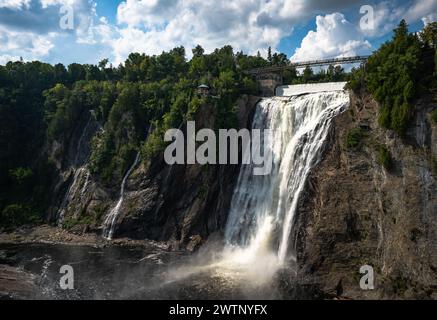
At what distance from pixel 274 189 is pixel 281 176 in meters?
1.62

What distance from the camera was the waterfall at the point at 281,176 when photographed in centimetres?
3831

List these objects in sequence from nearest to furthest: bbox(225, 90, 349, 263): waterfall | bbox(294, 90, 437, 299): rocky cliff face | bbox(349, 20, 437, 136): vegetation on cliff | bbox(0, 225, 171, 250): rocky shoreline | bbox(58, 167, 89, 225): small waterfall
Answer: bbox(294, 90, 437, 299): rocky cliff face → bbox(349, 20, 437, 136): vegetation on cliff → bbox(225, 90, 349, 263): waterfall → bbox(0, 225, 171, 250): rocky shoreline → bbox(58, 167, 89, 225): small waterfall

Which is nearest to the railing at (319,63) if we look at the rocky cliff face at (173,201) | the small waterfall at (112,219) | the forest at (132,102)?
the forest at (132,102)

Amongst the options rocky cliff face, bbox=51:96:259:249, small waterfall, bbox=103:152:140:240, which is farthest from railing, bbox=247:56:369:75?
small waterfall, bbox=103:152:140:240

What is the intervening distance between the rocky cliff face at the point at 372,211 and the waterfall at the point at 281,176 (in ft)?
5.13

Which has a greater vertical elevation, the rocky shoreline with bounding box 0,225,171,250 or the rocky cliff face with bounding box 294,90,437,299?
the rocky cliff face with bounding box 294,90,437,299

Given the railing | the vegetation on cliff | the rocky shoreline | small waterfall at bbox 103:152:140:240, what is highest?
the railing

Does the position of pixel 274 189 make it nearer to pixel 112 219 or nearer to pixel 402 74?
pixel 402 74

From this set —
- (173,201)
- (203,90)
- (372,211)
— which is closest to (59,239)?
(173,201)

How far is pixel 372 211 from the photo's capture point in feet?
108

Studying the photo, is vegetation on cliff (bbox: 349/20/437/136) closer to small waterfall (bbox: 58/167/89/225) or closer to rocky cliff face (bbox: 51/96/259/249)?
rocky cliff face (bbox: 51/96/259/249)

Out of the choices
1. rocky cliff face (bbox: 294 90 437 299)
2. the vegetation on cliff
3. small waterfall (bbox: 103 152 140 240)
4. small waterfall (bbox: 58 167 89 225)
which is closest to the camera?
rocky cliff face (bbox: 294 90 437 299)

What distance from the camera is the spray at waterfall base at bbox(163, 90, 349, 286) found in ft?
123
